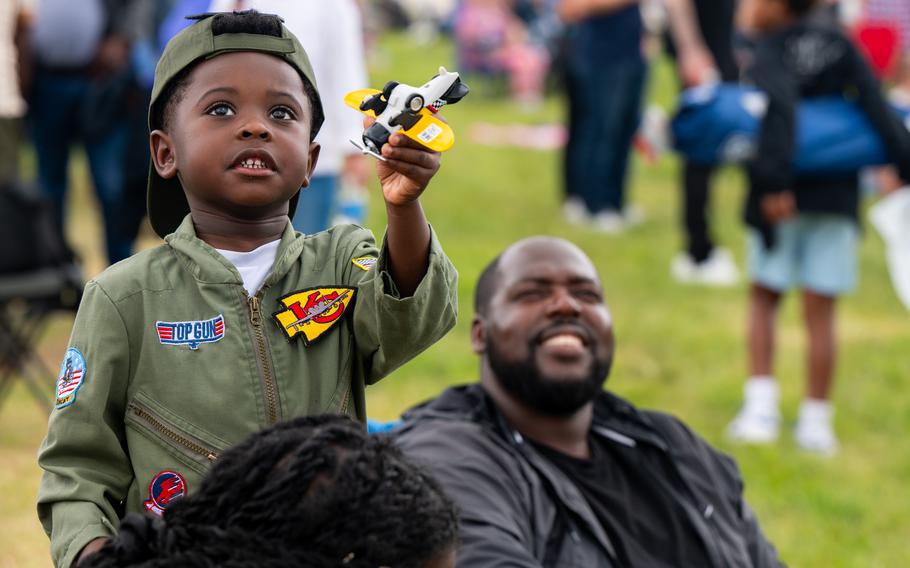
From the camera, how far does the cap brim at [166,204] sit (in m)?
2.17

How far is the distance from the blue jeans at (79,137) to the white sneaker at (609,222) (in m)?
3.87

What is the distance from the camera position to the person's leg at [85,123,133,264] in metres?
6.80

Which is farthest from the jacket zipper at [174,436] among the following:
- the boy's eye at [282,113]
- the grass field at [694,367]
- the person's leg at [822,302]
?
the person's leg at [822,302]

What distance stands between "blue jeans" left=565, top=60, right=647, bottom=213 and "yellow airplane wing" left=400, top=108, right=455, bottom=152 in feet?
24.3

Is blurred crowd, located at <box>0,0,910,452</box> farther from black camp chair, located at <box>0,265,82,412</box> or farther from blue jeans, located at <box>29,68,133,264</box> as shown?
black camp chair, located at <box>0,265,82,412</box>

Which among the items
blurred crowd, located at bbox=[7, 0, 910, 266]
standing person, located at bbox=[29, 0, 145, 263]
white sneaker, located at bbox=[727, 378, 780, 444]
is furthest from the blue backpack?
standing person, located at bbox=[29, 0, 145, 263]

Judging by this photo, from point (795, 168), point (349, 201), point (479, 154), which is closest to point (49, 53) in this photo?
point (349, 201)

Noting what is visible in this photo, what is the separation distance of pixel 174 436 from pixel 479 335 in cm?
198

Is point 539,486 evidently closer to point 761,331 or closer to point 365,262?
point 365,262

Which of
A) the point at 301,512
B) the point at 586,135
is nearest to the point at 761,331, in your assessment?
the point at 586,135

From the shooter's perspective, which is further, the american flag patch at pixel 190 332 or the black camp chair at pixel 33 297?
the black camp chair at pixel 33 297

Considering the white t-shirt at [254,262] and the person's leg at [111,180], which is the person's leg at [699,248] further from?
the white t-shirt at [254,262]

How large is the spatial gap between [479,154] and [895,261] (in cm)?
693

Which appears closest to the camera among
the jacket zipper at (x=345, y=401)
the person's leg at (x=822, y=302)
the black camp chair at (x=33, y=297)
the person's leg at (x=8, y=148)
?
the jacket zipper at (x=345, y=401)
